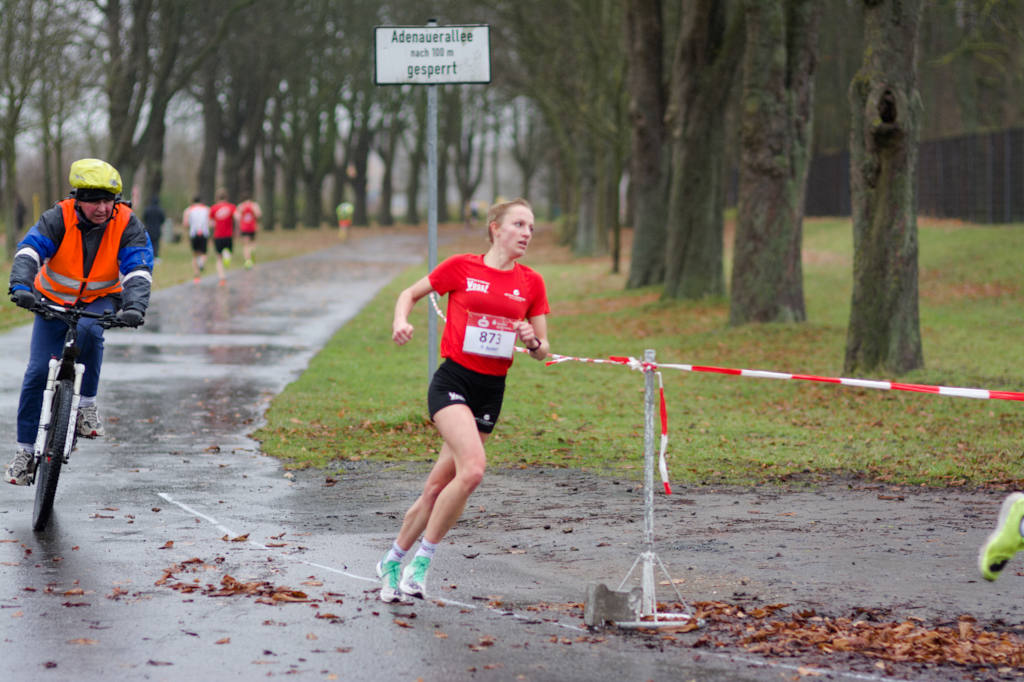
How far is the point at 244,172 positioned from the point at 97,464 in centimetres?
5717

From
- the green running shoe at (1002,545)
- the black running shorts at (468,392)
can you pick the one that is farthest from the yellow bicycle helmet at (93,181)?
the green running shoe at (1002,545)

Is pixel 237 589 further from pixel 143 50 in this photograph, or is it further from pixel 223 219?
pixel 143 50

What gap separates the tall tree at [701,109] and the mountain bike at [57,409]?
17.1 m

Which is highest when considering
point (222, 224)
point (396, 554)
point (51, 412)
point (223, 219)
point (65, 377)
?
point (223, 219)

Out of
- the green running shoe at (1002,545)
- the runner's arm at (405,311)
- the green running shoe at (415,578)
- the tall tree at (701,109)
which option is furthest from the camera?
the tall tree at (701,109)

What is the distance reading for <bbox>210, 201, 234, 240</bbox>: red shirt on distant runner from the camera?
105ft

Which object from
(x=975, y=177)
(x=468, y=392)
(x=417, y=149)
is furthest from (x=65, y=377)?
(x=417, y=149)

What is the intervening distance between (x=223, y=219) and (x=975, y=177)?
21.3 meters

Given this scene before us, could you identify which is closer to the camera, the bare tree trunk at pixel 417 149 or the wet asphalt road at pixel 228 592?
the wet asphalt road at pixel 228 592

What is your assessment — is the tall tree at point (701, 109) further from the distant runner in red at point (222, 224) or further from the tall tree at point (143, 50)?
the tall tree at point (143, 50)

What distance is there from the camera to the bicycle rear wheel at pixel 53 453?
7.50m

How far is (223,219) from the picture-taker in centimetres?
3203

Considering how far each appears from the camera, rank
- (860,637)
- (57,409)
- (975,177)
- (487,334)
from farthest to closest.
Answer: (975,177) < (57,409) < (487,334) < (860,637)

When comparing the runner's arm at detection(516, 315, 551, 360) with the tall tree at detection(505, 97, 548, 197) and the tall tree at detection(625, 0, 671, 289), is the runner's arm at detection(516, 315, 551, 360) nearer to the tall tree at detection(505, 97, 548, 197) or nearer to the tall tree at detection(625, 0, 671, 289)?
the tall tree at detection(625, 0, 671, 289)
